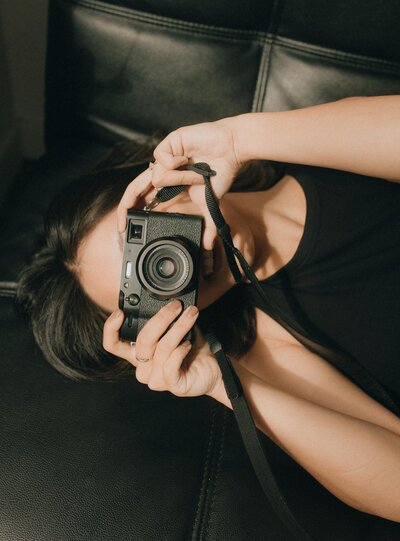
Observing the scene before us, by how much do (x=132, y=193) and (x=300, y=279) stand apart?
373 mm

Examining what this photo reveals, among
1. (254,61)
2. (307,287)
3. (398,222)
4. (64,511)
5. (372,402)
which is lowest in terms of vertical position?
(64,511)

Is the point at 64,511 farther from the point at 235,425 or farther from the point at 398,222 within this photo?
the point at 398,222

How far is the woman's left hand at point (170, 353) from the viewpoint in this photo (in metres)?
0.71

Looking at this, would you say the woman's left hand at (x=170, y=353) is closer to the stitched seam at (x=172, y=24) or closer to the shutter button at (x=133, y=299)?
the shutter button at (x=133, y=299)

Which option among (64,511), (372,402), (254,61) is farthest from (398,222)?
(64,511)

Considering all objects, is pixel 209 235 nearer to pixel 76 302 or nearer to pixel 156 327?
pixel 156 327

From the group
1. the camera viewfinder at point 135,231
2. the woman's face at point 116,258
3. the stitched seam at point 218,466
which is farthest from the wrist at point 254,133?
the stitched seam at point 218,466

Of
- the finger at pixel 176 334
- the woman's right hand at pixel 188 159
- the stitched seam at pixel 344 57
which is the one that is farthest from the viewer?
the stitched seam at pixel 344 57

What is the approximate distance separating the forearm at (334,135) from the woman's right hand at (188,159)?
0.02 m

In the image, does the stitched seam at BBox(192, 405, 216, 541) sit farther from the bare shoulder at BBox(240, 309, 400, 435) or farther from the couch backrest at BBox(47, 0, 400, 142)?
the couch backrest at BBox(47, 0, 400, 142)

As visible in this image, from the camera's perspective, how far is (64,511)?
73 centimetres

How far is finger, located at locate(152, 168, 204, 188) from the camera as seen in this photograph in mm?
800

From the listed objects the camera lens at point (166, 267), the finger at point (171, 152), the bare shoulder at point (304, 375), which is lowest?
the bare shoulder at point (304, 375)

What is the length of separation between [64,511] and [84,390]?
0.67 feet
